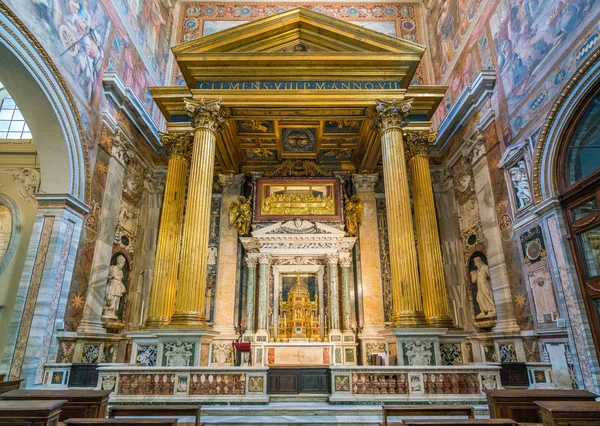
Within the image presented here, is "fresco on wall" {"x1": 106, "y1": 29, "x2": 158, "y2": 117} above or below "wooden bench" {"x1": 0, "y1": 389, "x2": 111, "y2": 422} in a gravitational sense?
Answer: above

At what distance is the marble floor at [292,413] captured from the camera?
5891 millimetres

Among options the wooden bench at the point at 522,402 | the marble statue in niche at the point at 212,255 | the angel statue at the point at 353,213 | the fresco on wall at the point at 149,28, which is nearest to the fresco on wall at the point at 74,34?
the fresco on wall at the point at 149,28

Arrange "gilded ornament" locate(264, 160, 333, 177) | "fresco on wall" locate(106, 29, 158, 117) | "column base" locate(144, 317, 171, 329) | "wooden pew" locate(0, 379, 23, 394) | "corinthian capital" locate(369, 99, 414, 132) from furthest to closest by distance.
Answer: "gilded ornament" locate(264, 160, 333, 177), "fresco on wall" locate(106, 29, 158, 117), "corinthian capital" locate(369, 99, 414, 132), "column base" locate(144, 317, 171, 329), "wooden pew" locate(0, 379, 23, 394)

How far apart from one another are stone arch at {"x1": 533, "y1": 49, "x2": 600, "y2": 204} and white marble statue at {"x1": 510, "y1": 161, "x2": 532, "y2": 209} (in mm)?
340

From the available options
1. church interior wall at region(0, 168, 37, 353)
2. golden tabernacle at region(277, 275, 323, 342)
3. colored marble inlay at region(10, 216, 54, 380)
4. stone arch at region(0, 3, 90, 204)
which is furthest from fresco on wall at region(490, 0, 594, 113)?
church interior wall at region(0, 168, 37, 353)

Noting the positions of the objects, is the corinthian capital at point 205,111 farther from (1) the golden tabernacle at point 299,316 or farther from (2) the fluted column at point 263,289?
(1) the golden tabernacle at point 299,316

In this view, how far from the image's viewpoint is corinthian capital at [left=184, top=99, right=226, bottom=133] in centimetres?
972

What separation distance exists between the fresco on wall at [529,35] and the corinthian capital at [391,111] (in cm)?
240

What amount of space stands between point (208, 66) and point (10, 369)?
8.01 m

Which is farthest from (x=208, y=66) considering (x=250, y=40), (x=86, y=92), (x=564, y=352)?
(x=564, y=352)

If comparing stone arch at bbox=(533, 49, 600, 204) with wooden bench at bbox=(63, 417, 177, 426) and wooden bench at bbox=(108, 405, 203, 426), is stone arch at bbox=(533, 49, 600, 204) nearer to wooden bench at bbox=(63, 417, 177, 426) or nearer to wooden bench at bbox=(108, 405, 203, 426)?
wooden bench at bbox=(108, 405, 203, 426)

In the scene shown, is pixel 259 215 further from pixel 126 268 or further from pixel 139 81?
pixel 139 81

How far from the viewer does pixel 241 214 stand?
43.7 feet

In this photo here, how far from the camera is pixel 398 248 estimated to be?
29.6 ft
